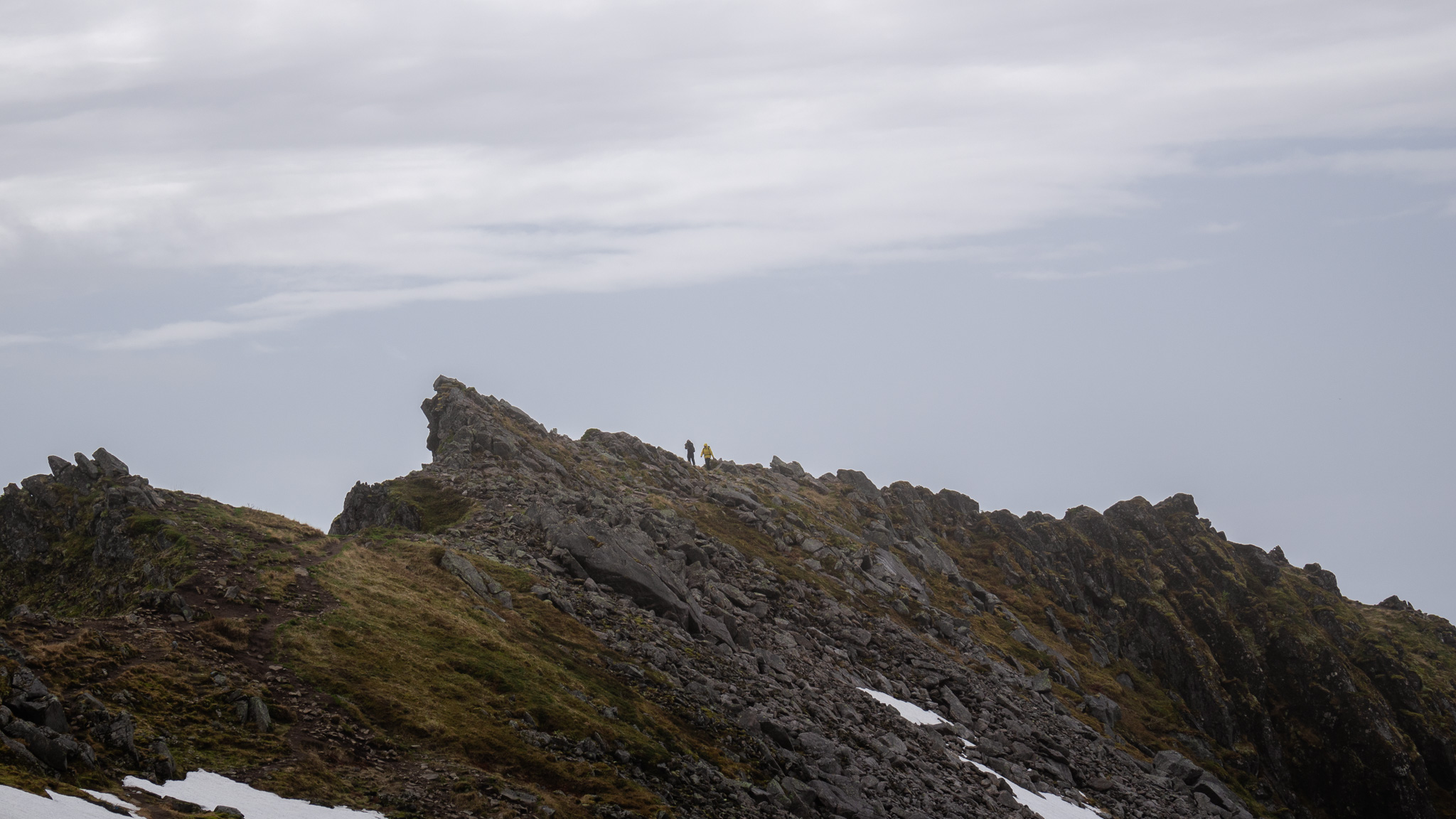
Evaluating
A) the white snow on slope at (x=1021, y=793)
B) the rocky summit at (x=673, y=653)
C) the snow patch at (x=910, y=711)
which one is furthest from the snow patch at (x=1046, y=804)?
the snow patch at (x=910, y=711)

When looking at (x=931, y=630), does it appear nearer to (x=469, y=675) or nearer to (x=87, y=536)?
(x=469, y=675)

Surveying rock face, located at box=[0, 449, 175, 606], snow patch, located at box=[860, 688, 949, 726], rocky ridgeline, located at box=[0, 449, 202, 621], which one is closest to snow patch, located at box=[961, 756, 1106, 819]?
snow patch, located at box=[860, 688, 949, 726]

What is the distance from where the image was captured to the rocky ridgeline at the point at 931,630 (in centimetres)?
4138

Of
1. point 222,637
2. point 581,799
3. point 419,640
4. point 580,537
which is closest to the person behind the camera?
point 581,799

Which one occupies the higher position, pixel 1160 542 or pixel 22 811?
pixel 1160 542

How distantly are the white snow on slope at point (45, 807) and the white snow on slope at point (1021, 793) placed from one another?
3575cm

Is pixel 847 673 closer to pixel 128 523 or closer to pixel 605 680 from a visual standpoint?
pixel 605 680

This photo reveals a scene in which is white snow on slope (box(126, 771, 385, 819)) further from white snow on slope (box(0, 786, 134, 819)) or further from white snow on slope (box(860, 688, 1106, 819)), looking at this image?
white snow on slope (box(860, 688, 1106, 819))

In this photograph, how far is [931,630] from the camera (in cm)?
6562

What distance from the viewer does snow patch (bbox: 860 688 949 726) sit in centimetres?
4788

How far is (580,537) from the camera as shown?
4847 centimetres

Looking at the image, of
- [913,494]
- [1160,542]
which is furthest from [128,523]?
[1160,542]

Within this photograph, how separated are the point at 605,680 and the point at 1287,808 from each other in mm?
59772

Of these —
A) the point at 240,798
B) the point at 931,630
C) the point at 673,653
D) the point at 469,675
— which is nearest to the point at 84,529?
the point at 469,675
